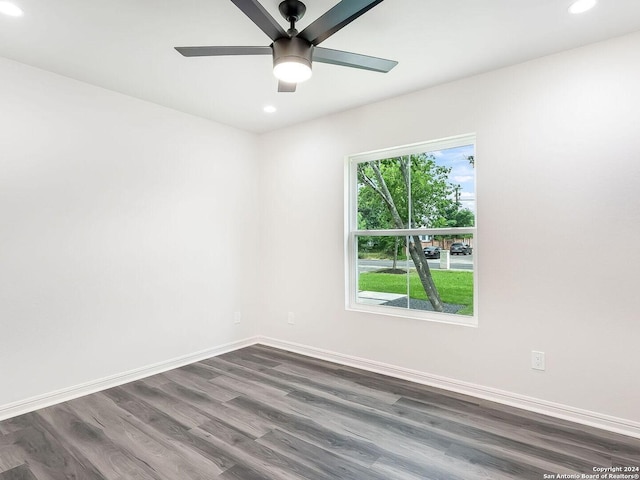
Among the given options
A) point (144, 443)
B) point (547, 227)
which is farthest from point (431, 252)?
point (144, 443)

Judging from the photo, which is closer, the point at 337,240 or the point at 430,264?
the point at 430,264

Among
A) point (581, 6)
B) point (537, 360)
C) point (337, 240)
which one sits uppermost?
point (581, 6)

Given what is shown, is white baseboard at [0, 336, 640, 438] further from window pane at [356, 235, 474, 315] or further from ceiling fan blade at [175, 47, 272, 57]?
ceiling fan blade at [175, 47, 272, 57]

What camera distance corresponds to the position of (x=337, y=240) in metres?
3.67

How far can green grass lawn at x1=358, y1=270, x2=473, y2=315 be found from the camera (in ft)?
9.80

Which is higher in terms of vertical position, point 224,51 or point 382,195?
point 224,51

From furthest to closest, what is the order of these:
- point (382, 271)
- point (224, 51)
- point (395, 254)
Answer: point (382, 271) < point (395, 254) < point (224, 51)

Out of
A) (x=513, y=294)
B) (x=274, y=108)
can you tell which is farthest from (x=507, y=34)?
(x=274, y=108)

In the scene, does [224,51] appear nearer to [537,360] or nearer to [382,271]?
[382,271]

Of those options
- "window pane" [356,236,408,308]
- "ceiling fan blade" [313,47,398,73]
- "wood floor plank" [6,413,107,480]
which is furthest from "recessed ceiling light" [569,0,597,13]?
"wood floor plank" [6,413,107,480]

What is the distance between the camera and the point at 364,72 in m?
2.73

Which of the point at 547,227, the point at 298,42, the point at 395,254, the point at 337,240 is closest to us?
the point at 298,42

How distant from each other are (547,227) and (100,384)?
3.73 m

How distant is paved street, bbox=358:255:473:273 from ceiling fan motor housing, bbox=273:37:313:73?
2.06 meters
